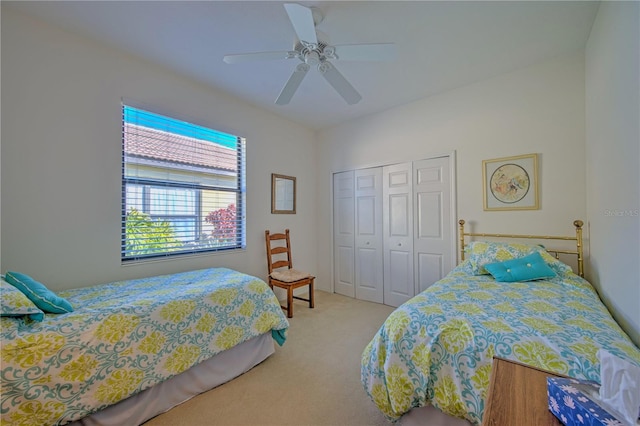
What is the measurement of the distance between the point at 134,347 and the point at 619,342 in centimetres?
243

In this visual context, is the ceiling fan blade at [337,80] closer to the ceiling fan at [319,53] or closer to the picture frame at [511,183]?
the ceiling fan at [319,53]

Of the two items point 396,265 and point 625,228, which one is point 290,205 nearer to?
point 396,265

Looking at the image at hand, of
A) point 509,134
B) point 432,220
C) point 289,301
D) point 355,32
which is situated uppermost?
point 355,32

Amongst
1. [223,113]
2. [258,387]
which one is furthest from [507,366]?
[223,113]

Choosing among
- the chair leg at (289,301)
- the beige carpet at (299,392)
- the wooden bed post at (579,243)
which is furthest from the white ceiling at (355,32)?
the beige carpet at (299,392)

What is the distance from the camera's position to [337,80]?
199cm

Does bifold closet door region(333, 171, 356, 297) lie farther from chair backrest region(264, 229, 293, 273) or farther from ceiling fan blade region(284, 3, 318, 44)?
ceiling fan blade region(284, 3, 318, 44)

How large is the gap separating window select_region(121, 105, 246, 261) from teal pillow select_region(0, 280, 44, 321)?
1.02 meters

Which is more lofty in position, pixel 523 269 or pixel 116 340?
pixel 523 269

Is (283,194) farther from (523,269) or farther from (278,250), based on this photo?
(523,269)

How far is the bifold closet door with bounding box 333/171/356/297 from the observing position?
4000 millimetres

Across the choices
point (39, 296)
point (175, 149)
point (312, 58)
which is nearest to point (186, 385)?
point (39, 296)

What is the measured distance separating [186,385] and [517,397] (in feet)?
6.24

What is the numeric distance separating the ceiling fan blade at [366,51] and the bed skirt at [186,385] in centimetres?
228
